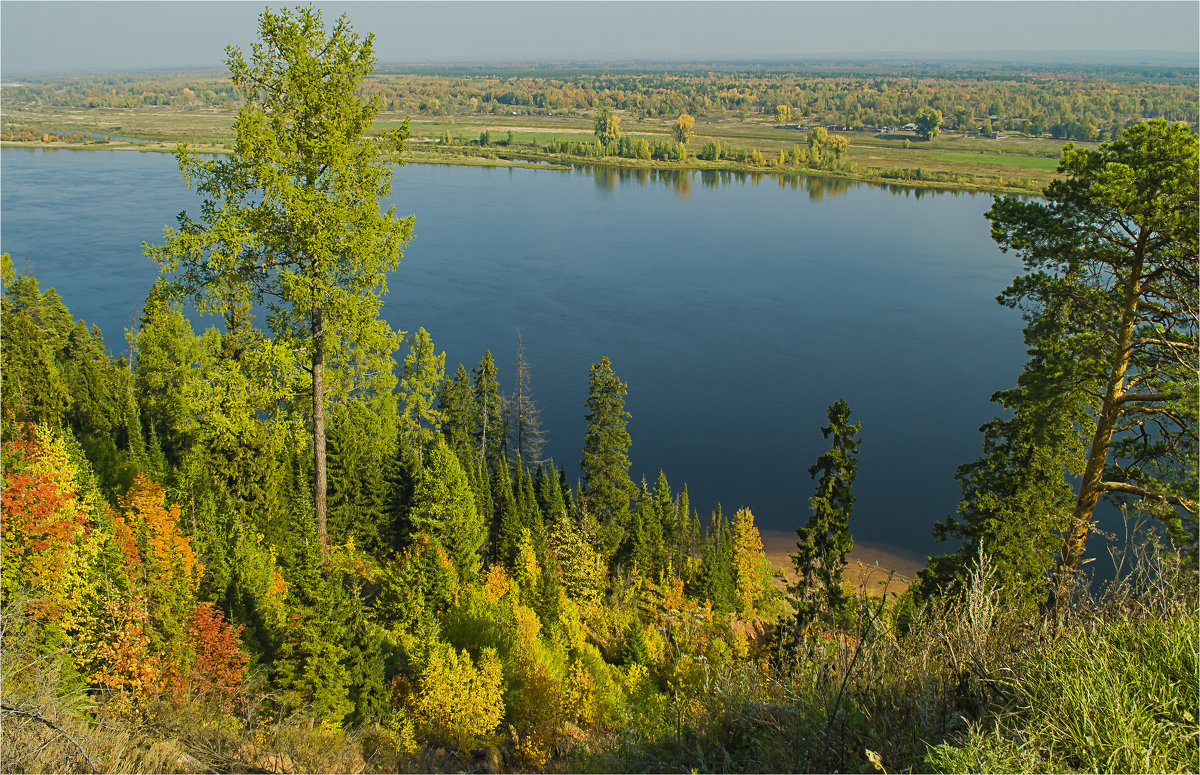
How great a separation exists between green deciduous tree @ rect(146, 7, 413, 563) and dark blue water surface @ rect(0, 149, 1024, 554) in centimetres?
2794

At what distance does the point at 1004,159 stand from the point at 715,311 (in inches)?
3393

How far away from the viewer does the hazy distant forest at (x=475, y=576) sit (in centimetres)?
523

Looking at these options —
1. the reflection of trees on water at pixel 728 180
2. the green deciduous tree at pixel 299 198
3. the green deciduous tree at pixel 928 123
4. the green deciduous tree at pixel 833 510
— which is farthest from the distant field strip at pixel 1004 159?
the green deciduous tree at pixel 299 198

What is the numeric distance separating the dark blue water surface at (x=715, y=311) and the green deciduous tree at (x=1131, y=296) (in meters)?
25.7

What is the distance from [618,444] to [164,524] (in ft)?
39.0

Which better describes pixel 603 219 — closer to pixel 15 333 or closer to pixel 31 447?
pixel 15 333

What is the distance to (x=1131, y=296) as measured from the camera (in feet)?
28.3

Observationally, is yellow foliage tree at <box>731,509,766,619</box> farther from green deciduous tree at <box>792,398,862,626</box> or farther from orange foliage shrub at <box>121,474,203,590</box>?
orange foliage shrub at <box>121,474,203,590</box>

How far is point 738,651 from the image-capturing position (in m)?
19.8

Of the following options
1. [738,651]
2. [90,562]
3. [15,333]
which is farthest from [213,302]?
[15,333]

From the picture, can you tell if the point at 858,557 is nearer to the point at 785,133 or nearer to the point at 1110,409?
the point at 1110,409

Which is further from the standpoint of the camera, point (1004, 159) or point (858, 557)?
point (1004, 159)

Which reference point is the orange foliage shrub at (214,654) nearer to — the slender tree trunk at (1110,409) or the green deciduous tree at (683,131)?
the slender tree trunk at (1110,409)

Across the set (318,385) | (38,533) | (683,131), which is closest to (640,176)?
(683,131)
